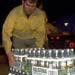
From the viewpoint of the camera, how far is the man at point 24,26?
4.84m

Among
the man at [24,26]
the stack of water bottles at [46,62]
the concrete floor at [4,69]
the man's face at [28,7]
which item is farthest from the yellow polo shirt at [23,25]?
the concrete floor at [4,69]

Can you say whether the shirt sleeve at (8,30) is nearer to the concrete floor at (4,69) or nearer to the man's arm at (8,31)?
the man's arm at (8,31)

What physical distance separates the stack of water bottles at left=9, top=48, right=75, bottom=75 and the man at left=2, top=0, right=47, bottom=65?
2.22ft

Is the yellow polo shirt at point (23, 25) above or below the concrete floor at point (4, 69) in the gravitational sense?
above

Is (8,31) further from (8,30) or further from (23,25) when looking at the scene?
(23,25)

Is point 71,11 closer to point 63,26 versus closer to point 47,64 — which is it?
point 63,26

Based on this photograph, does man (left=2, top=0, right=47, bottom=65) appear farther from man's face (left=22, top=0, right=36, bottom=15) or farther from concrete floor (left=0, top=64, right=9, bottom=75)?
concrete floor (left=0, top=64, right=9, bottom=75)

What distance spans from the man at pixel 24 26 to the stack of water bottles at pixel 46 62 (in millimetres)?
678

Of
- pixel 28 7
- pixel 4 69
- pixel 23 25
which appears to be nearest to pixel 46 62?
pixel 28 7

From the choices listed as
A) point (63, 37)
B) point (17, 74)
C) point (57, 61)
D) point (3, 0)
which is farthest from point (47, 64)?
point (3, 0)

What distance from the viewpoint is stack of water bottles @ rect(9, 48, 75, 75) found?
3.80 metres

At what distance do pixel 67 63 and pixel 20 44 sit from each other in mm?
1639

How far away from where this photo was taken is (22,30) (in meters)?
5.22

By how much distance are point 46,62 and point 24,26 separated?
4.69 feet
